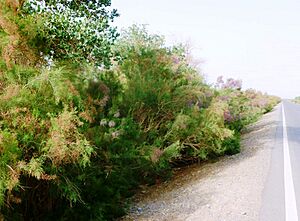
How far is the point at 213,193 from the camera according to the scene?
860 centimetres

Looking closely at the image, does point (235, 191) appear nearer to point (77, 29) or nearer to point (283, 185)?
point (283, 185)

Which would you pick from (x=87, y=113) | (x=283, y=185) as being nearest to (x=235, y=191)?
(x=283, y=185)

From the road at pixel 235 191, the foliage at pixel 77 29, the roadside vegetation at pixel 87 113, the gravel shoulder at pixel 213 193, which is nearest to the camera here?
the roadside vegetation at pixel 87 113

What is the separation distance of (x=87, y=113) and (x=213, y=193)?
3722 mm

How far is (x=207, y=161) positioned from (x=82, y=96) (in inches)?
270

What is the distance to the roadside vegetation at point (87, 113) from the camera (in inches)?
243

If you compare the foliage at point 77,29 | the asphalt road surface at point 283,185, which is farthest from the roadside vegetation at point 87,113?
the asphalt road surface at point 283,185

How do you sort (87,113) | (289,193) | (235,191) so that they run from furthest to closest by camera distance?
1. (235,191)
2. (289,193)
3. (87,113)

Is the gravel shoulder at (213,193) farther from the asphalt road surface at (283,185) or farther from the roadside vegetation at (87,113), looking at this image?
the roadside vegetation at (87,113)

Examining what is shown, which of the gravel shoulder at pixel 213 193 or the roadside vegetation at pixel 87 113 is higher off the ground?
the roadside vegetation at pixel 87 113

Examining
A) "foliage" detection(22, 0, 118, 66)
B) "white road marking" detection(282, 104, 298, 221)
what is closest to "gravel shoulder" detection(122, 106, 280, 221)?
"white road marking" detection(282, 104, 298, 221)

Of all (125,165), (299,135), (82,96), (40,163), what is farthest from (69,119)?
(299,135)

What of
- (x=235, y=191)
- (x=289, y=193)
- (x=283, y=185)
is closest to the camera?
(x=289, y=193)

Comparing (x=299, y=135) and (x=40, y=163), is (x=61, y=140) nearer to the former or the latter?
(x=40, y=163)
